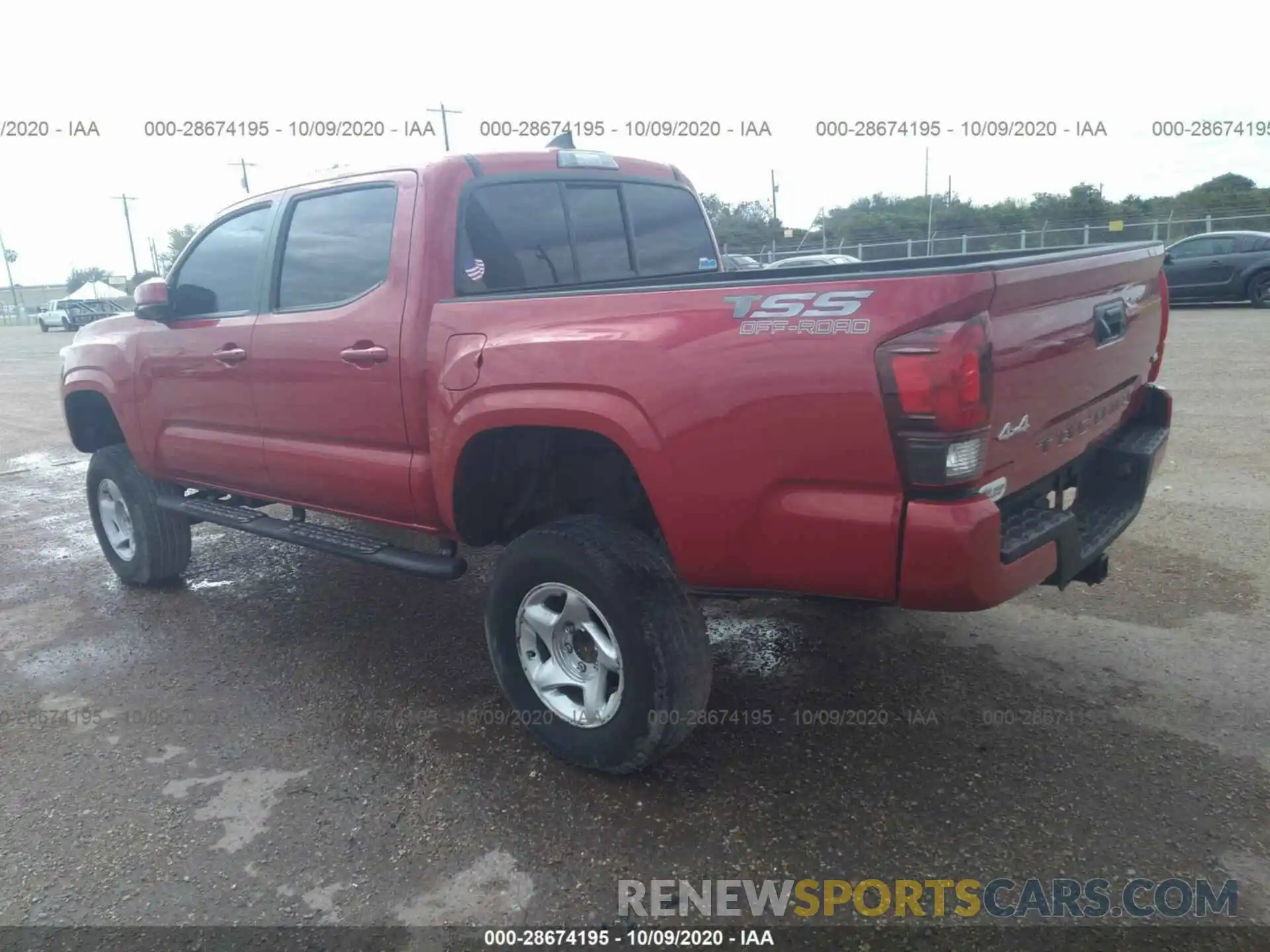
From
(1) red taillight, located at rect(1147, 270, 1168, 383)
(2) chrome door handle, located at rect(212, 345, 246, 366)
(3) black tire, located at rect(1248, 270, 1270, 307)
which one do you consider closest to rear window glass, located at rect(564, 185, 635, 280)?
(2) chrome door handle, located at rect(212, 345, 246, 366)

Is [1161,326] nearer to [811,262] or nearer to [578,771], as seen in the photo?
[578,771]

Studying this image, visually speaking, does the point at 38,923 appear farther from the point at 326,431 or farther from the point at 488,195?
the point at 488,195

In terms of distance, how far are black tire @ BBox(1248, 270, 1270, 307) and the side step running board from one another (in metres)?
16.6

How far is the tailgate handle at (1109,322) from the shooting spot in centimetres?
287

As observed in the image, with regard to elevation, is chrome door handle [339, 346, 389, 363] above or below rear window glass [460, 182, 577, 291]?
below

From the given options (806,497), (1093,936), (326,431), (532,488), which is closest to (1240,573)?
(1093,936)

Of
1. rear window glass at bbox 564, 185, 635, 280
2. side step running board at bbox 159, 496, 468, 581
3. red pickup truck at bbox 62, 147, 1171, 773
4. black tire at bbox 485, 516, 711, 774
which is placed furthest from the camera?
rear window glass at bbox 564, 185, 635, 280

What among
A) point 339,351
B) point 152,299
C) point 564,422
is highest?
point 152,299

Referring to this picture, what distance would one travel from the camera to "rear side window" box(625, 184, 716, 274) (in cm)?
421

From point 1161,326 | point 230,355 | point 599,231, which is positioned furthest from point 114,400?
point 1161,326

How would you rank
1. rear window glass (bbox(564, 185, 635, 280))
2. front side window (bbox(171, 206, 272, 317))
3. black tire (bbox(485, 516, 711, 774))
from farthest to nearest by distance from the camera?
front side window (bbox(171, 206, 272, 317)) → rear window glass (bbox(564, 185, 635, 280)) → black tire (bbox(485, 516, 711, 774))

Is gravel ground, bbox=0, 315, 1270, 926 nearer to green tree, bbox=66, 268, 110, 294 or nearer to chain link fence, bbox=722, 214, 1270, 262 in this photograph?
chain link fence, bbox=722, 214, 1270, 262
